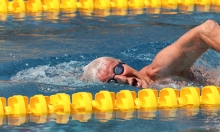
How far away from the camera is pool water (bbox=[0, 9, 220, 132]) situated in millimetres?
3568

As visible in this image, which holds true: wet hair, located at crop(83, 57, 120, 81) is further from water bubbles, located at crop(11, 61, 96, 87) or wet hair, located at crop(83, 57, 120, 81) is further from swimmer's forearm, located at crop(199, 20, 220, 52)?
swimmer's forearm, located at crop(199, 20, 220, 52)

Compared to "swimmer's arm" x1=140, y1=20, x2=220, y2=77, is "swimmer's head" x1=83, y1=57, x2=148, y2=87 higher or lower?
lower

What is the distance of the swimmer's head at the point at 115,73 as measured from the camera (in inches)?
174

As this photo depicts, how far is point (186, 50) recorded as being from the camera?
422 centimetres

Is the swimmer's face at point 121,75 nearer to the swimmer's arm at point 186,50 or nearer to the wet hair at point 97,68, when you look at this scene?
the wet hair at point 97,68

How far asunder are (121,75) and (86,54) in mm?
1360

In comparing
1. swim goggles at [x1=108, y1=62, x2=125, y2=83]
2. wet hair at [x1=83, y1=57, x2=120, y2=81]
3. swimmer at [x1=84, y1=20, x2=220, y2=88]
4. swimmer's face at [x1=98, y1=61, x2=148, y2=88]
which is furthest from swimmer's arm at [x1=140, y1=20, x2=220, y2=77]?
wet hair at [x1=83, y1=57, x2=120, y2=81]

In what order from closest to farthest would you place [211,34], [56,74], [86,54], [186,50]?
[211,34] < [186,50] < [56,74] < [86,54]

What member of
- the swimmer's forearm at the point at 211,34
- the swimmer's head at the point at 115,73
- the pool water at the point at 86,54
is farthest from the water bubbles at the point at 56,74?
the swimmer's forearm at the point at 211,34

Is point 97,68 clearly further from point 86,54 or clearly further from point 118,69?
point 86,54

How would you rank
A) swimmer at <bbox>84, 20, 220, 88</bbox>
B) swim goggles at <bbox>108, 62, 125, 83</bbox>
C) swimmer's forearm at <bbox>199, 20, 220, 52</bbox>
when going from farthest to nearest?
1. swim goggles at <bbox>108, 62, 125, 83</bbox>
2. swimmer at <bbox>84, 20, 220, 88</bbox>
3. swimmer's forearm at <bbox>199, 20, 220, 52</bbox>

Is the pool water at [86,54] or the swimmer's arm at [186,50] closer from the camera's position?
the pool water at [86,54]

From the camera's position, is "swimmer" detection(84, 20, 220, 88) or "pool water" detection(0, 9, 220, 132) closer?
"pool water" detection(0, 9, 220, 132)

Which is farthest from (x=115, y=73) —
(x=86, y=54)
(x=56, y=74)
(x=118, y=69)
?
(x=86, y=54)
